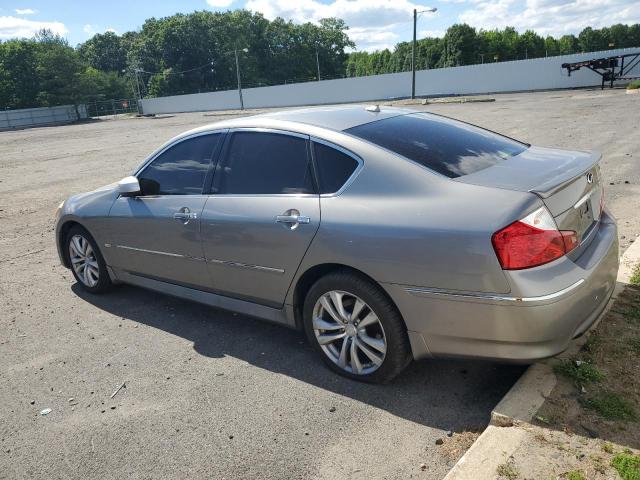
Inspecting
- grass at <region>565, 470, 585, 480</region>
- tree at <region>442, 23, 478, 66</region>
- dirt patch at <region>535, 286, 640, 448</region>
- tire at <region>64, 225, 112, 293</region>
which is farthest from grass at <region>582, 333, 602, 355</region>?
tree at <region>442, 23, 478, 66</region>

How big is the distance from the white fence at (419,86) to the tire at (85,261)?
42612 millimetres

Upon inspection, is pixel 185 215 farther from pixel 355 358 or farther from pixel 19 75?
pixel 19 75

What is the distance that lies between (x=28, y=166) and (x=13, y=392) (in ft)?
52.0

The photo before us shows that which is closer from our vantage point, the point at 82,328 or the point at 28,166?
the point at 82,328

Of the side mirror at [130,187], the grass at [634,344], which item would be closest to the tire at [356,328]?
the grass at [634,344]

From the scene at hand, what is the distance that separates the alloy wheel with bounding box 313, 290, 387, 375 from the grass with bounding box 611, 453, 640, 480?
1.28m

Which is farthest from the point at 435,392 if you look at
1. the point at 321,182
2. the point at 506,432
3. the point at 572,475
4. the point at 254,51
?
the point at 254,51

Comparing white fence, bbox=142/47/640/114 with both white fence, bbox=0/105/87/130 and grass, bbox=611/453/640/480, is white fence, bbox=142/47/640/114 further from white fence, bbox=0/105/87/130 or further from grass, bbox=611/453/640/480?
grass, bbox=611/453/640/480

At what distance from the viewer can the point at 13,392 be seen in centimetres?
371

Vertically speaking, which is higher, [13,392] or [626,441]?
[626,441]

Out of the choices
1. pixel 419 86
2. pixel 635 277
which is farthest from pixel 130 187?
pixel 419 86

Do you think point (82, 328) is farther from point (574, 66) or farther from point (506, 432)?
point (574, 66)

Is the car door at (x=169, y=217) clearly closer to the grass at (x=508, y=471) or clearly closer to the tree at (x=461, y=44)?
the grass at (x=508, y=471)

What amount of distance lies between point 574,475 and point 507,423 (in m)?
0.43
